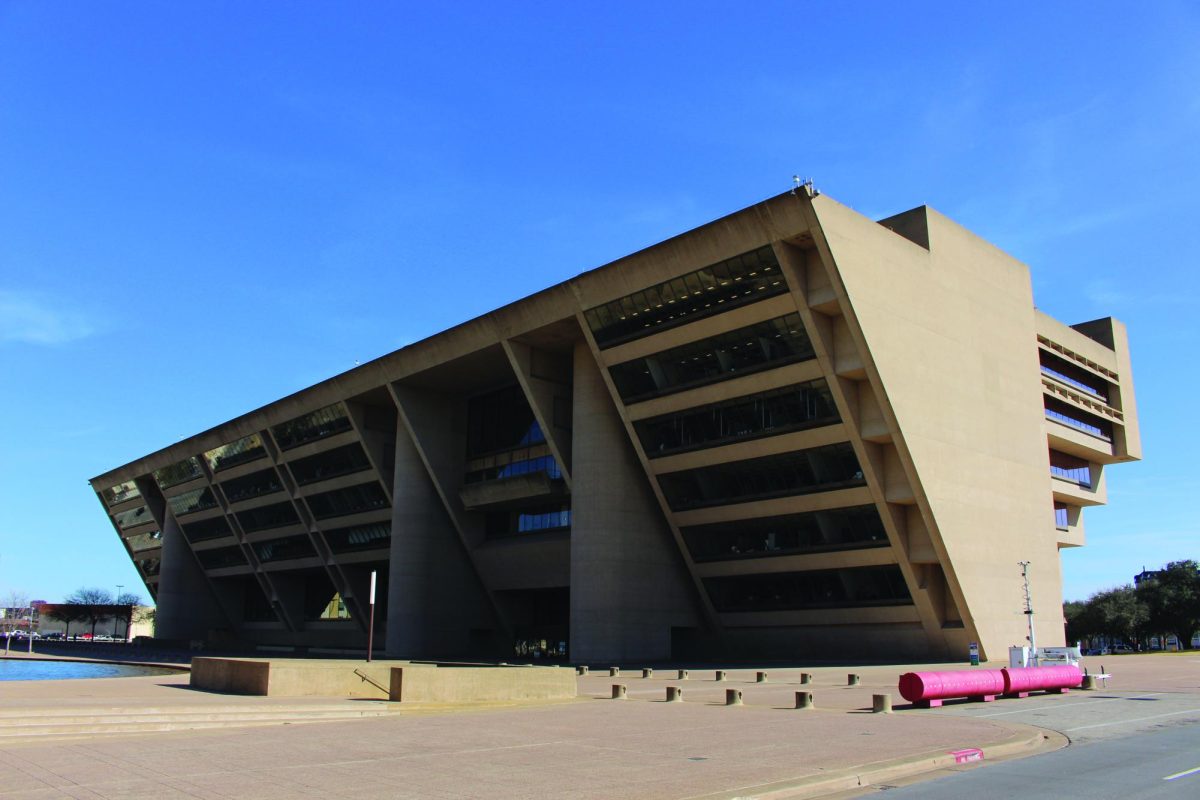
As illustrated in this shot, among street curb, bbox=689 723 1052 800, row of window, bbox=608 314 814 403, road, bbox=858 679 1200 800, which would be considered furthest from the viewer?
row of window, bbox=608 314 814 403

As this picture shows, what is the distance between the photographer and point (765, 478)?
1953 inches

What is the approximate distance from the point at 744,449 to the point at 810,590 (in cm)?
896

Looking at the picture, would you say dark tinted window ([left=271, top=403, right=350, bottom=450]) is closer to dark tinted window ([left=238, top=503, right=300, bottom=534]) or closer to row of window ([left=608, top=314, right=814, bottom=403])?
dark tinted window ([left=238, top=503, right=300, bottom=534])

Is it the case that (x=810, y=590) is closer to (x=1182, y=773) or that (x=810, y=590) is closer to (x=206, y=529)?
(x=1182, y=773)

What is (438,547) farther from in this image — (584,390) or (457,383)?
(584,390)

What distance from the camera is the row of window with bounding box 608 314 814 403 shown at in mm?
44594

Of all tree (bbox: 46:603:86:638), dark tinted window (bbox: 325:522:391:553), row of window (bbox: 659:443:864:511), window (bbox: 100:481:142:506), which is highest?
window (bbox: 100:481:142:506)

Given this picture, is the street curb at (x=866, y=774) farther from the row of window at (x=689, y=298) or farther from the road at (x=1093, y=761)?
the row of window at (x=689, y=298)

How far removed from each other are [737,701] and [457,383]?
42646 mm

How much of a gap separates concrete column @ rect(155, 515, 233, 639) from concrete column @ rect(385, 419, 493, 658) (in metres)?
43.4

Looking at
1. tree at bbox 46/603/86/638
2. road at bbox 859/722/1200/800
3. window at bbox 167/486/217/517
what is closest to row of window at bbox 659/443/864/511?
road at bbox 859/722/1200/800

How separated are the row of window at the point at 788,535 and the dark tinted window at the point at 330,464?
28.0 metres

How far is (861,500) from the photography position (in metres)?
45.1

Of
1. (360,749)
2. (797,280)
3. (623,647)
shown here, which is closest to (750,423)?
(797,280)
